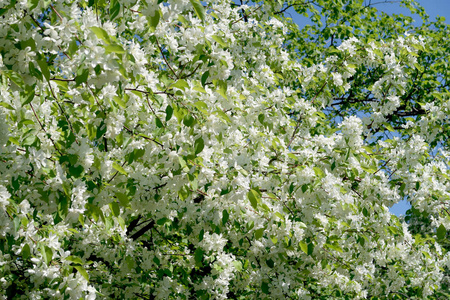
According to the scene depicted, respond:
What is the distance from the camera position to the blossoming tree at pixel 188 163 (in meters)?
2.79

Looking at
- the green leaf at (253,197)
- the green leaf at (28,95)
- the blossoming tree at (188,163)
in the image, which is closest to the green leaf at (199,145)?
the blossoming tree at (188,163)

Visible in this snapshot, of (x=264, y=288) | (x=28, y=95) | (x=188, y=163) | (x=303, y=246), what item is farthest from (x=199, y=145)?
(x=264, y=288)

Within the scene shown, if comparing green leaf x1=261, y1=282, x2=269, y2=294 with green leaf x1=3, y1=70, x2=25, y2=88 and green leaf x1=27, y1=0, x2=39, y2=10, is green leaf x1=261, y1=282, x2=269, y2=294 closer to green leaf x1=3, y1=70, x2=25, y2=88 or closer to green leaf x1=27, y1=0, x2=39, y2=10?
green leaf x1=3, y1=70, x2=25, y2=88

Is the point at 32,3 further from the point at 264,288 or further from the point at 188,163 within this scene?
the point at 264,288

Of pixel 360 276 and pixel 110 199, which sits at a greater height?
pixel 360 276

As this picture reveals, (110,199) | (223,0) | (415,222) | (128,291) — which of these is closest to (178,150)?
(110,199)

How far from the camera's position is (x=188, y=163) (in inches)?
130

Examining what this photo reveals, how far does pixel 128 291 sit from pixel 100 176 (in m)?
2.63

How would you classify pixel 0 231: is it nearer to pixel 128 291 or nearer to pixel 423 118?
pixel 128 291

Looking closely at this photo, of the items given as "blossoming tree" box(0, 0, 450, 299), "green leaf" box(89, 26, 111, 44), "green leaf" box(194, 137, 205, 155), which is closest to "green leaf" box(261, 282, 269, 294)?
"blossoming tree" box(0, 0, 450, 299)

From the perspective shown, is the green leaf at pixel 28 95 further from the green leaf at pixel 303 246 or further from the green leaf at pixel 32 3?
the green leaf at pixel 303 246

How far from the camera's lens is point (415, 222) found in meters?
13.8

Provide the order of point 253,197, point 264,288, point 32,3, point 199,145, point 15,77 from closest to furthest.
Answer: point 32,3
point 15,77
point 199,145
point 253,197
point 264,288

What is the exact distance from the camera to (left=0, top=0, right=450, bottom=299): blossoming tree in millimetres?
2795
